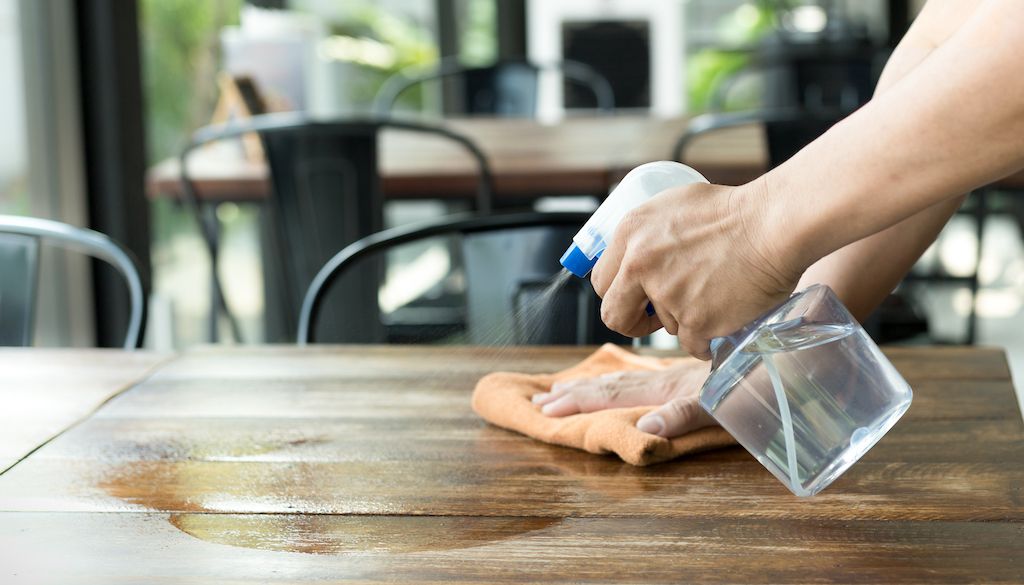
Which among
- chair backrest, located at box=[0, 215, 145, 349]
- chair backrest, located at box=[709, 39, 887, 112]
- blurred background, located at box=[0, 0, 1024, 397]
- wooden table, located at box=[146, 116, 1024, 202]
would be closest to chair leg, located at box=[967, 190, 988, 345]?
blurred background, located at box=[0, 0, 1024, 397]

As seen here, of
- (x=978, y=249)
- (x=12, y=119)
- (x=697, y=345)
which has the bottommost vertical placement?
(x=978, y=249)

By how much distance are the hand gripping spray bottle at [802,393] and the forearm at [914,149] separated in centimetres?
7

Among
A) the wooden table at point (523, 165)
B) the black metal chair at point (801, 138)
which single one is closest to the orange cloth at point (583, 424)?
the black metal chair at point (801, 138)

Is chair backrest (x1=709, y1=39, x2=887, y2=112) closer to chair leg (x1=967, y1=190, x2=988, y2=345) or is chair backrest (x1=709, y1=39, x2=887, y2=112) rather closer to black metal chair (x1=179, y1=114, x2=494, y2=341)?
chair leg (x1=967, y1=190, x2=988, y2=345)

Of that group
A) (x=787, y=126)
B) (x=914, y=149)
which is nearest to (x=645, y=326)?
(x=914, y=149)

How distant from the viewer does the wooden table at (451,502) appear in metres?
0.70

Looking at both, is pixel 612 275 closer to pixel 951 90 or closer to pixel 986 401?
pixel 951 90

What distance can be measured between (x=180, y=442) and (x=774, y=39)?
5.14m

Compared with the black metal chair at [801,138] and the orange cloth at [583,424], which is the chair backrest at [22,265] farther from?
the black metal chair at [801,138]

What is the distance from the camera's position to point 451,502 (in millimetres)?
811

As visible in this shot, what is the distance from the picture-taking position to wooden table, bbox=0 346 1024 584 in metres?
0.70

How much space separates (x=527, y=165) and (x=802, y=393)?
Answer: 1613 mm

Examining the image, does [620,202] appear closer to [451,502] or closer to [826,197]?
[826,197]

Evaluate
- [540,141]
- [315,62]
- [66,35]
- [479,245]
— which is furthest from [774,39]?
[479,245]
